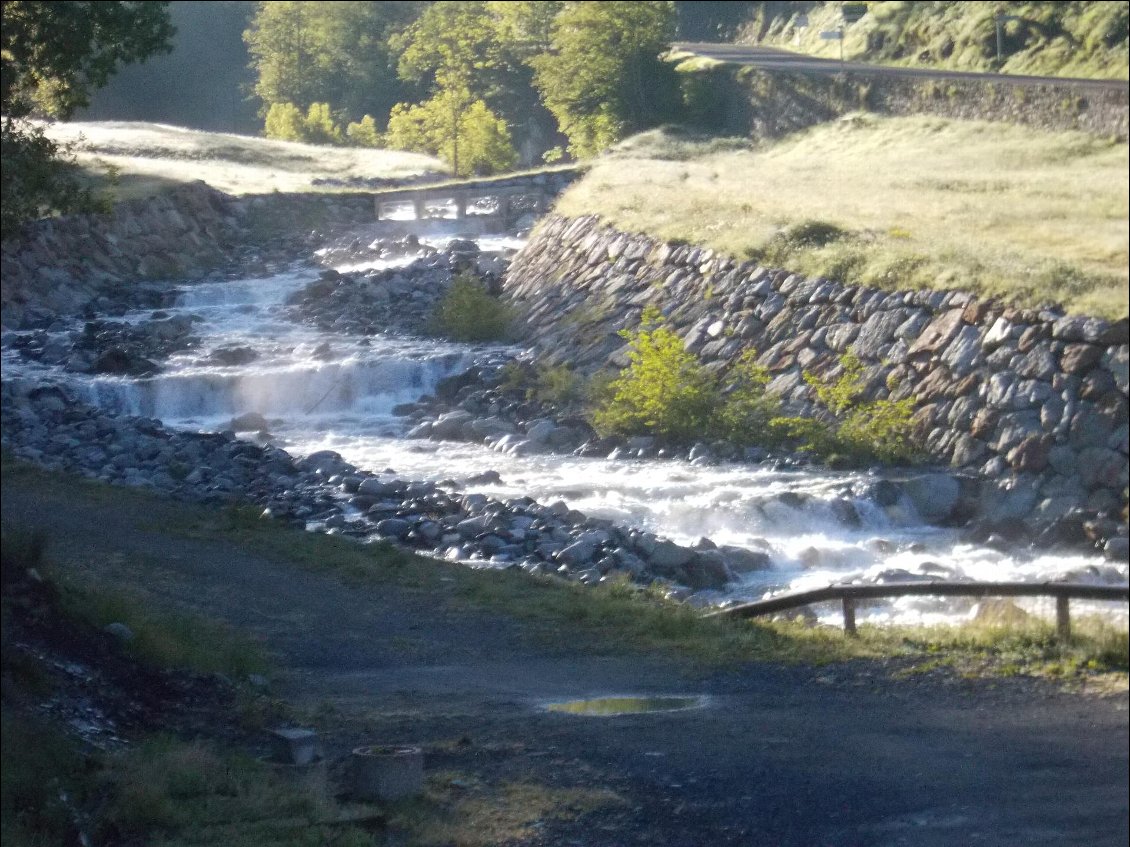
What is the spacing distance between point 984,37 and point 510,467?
3970 centimetres

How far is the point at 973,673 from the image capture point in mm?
10164

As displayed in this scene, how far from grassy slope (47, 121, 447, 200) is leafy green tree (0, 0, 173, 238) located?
3655 centimetres

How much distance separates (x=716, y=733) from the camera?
9.02m

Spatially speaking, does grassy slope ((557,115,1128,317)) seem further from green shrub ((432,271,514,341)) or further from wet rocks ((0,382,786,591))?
wet rocks ((0,382,786,591))

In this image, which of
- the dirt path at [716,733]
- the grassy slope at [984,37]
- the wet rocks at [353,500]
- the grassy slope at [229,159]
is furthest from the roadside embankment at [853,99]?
the dirt path at [716,733]

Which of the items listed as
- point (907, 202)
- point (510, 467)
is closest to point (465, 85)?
point (907, 202)

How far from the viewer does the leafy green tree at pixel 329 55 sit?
7875 cm

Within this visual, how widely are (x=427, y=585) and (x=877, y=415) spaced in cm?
907

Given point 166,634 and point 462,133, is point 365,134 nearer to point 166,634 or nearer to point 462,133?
point 462,133

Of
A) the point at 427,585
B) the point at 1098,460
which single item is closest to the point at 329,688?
the point at 427,585

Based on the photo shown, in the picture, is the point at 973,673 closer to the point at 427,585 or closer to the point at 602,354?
the point at 427,585

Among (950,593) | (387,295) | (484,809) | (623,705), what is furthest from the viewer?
(387,295)

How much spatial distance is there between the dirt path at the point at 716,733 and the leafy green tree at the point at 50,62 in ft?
13.4

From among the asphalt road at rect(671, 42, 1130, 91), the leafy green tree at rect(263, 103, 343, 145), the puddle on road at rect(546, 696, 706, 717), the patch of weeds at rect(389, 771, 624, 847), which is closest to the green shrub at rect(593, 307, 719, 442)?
the puddle on road at rect(546, 696, 706, 717)
